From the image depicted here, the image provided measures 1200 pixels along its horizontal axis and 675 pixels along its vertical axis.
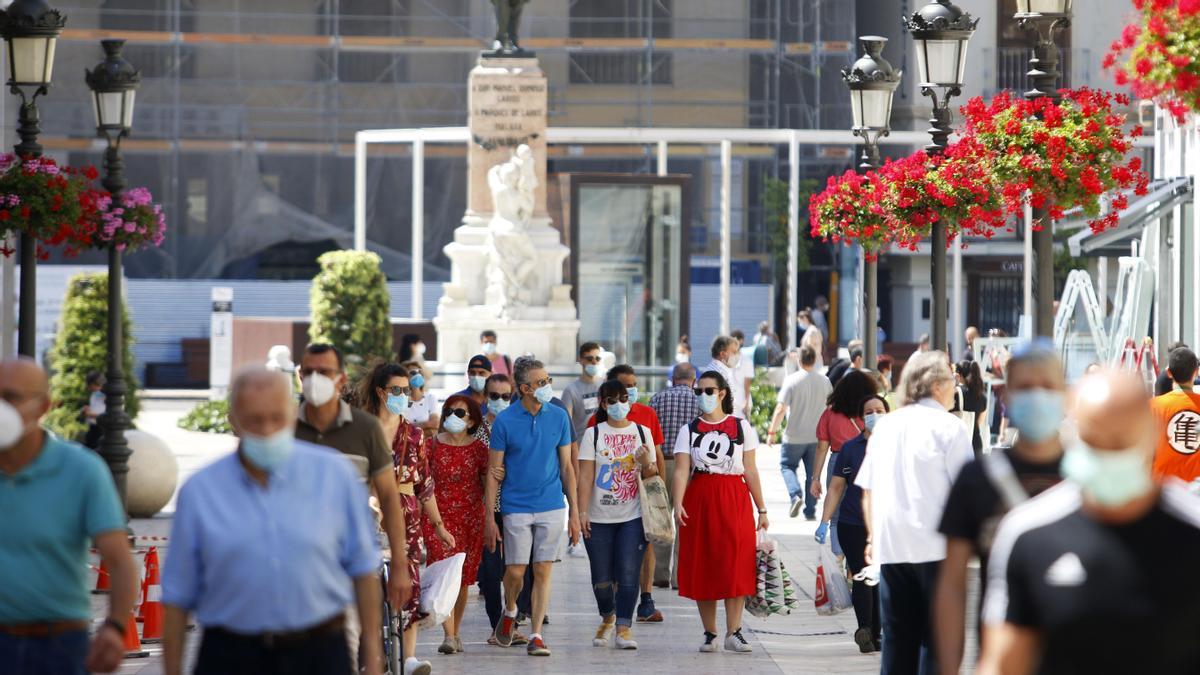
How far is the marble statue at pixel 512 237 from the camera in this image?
91.9ft

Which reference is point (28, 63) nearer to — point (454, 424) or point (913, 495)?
point (454, 424)

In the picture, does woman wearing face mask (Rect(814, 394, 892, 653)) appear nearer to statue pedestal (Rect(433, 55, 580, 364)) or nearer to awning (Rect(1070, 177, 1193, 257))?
Answer: awning (Rect(1070, 177, 1193, 257))

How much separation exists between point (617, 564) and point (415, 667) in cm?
183

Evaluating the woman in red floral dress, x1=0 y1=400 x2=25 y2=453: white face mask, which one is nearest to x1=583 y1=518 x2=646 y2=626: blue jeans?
the woman in red floral dress

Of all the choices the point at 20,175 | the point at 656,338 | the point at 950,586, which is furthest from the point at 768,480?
the point at 950,586

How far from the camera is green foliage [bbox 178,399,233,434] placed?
30359mm

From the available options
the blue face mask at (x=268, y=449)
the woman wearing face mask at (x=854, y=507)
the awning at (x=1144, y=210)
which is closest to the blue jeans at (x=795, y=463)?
the awning at (x=1144, y=210)

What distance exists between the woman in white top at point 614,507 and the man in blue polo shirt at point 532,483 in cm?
25

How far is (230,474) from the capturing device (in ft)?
19.4

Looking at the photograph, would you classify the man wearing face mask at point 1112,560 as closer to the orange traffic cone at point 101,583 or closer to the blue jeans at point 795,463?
the orange traffic cone at point 101,583

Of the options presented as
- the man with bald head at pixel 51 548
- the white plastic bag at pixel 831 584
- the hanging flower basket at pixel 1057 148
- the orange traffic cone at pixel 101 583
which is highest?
the hanging flower basket at pixel 1057 148

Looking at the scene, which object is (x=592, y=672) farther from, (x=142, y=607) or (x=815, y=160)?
(x=815, y=160)

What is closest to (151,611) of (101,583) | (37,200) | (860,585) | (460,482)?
(101,583)

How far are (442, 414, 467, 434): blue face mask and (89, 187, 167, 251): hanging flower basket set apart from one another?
4.96 m
